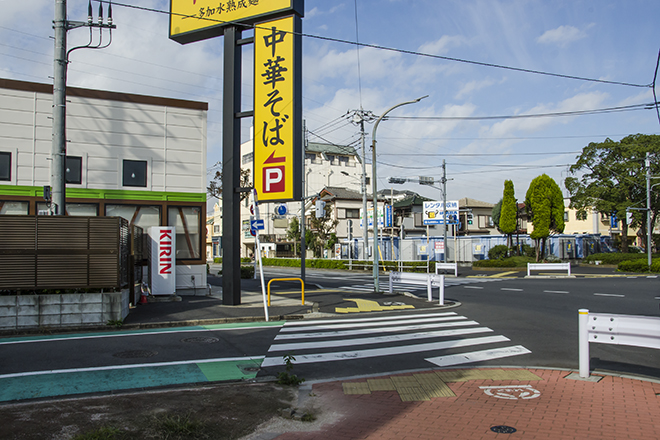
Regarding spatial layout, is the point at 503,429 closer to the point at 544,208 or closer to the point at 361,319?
the point at 361,319

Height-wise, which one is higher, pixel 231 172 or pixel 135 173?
pixel 135 173

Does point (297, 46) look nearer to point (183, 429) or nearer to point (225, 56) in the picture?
point (225, 56)

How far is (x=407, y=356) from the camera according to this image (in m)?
8.18

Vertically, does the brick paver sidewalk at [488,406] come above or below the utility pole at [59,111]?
below

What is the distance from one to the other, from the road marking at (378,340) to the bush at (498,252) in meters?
34.4

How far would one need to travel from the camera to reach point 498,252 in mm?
43438

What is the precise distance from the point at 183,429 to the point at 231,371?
8.34 feet

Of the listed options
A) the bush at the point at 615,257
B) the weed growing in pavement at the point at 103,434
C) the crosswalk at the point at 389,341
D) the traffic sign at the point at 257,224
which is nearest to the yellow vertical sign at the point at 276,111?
the traffic sign at the point at 257,224

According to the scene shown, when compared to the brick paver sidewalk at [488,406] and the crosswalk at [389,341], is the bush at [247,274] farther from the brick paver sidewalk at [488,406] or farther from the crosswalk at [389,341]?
the brick paver sidewalk at [488,406]

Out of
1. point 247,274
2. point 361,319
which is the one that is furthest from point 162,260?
point 247,274

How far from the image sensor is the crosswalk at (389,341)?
26.7ft

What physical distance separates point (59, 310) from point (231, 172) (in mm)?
5956

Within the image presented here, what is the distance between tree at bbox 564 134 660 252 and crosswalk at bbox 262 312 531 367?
122 ft

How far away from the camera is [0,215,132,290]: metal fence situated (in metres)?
10.2
